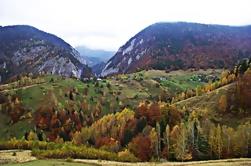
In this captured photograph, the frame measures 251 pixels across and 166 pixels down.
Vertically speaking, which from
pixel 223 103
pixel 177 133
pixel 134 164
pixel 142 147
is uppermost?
pixel 223 103

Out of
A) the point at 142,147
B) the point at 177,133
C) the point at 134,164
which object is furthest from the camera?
the point at 142,147

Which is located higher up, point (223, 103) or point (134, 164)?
point (223, 103)

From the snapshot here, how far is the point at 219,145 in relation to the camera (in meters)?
100

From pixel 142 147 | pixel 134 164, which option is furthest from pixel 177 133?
pixel 134 164

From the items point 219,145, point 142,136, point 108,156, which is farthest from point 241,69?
point 108,156

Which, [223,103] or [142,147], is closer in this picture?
[142,147]

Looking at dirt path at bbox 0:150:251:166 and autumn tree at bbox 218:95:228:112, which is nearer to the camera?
dirt path at bbox 0:150:251:166

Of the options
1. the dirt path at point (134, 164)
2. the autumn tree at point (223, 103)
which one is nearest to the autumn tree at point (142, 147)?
the autumn tree at point (223, 103)

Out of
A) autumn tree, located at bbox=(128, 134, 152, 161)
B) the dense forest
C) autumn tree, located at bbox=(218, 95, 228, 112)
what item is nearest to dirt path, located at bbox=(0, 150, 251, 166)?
the dense forest

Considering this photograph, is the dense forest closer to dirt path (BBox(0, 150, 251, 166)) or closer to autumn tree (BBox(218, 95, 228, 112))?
autumn tree (BBox(218, 95, 228, 112))

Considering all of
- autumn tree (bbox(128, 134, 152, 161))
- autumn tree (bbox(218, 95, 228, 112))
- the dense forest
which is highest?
autumn tree (bbox(218, 95, 228, 112))

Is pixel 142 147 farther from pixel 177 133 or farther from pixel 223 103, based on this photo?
pixel 223 103

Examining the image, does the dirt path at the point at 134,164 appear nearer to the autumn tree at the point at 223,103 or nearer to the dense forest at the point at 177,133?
the dense forest at the point at 177,133

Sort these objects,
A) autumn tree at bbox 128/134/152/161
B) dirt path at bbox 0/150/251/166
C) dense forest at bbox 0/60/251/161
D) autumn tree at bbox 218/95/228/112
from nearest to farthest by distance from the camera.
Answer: dirt path at bbox 0/150/251/166, dense forest at bbox 0/60/251/161, autumn tree at bbox 128/134/152/161, autumn tree at bbox 218/95/228/112
